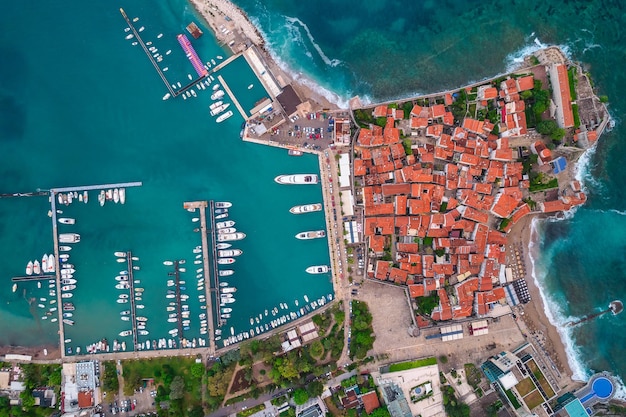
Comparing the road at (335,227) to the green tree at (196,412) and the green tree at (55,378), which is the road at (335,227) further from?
the green tree at (55,378)

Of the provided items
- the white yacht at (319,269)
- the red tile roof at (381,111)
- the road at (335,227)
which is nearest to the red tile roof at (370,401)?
the road at (335,227)

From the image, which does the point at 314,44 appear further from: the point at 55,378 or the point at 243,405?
the point at 55,378

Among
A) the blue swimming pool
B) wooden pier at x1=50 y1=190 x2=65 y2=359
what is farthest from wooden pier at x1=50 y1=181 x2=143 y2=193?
the blue swimming pool

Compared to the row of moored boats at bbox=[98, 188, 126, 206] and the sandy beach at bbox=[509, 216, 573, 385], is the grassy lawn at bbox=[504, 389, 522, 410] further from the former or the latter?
the row of moored boats at bbox=[98, 188, 126, 206]

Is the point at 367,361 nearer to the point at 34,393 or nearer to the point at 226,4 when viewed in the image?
the point at 34,393

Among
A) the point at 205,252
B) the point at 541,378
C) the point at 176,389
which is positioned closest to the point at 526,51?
the point at 541,378

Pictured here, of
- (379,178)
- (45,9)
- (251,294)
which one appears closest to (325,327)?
(251,294)

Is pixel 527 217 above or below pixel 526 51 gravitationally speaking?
below
